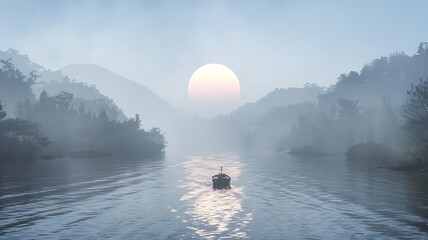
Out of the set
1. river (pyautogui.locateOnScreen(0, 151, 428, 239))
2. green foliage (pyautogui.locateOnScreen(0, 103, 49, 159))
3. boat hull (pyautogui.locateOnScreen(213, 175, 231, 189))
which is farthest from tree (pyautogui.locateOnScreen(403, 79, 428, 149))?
green foliage (pyautogui.locateOnScreen(0, 103, 49, 159))

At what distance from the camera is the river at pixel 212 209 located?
125 feet

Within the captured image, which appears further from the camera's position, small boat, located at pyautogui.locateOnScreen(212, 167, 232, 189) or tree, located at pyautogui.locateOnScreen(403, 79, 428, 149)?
tree, located at pyautogui.locateOnScreen(403, 79, 428, 149)

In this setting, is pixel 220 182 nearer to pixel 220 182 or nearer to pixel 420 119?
pixel 220 182

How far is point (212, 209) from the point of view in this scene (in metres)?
50.1

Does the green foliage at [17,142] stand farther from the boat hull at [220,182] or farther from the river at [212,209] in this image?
the boat hull at [220,182]

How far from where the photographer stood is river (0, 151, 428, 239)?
125 feet

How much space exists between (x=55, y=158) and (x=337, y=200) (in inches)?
5061

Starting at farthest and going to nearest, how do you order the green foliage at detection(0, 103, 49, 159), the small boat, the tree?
the green foliage at detection(0, 103, 49, 159) < the tree < the small boat

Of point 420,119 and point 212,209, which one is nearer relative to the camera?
point 212,209

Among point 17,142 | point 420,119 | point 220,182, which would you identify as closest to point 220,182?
point 220,182

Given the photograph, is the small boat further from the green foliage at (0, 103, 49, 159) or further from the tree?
the green foliage at (0, 103, 49, 159)

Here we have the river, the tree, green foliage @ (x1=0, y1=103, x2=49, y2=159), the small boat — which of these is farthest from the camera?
green foliage @ (x1=0, y1=103, x2=49, y2=159)

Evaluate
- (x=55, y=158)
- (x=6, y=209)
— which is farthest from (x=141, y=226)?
(x=55, y=158)

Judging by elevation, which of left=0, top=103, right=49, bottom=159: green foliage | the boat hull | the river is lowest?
the river
